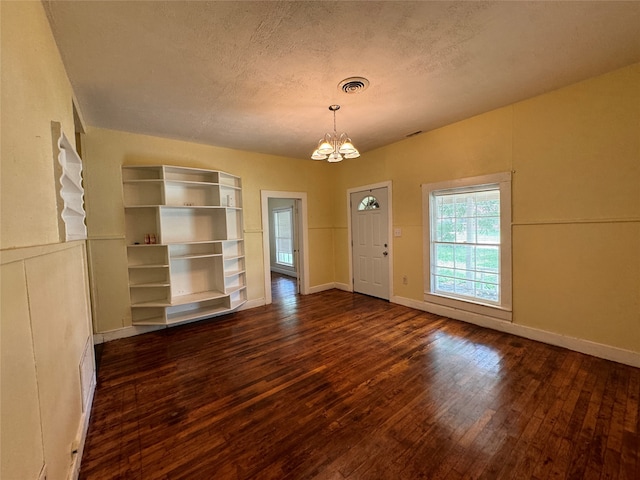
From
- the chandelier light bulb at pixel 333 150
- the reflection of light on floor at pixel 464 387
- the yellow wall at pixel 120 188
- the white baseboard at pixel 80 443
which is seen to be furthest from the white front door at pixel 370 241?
the white baseboard at pixel 80 443

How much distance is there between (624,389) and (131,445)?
12.4 ft

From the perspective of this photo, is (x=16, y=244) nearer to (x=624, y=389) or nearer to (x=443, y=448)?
(x=443, y=448)

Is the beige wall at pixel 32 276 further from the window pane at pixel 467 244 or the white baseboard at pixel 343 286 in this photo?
the white baseboard at pixel 343 286

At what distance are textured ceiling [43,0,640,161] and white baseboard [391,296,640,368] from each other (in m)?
2.66

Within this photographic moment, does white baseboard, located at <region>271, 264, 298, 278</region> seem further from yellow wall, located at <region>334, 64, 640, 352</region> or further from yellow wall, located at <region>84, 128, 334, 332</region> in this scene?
yellow wall, located at <region>334, 64, 640, 352</region>

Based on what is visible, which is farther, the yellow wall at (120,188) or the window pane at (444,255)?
the window pane at (444,255)

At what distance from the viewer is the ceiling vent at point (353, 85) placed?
2.38m

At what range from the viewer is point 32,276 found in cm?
111

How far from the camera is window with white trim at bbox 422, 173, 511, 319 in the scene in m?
3.29

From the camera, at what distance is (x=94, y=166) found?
3355 mm

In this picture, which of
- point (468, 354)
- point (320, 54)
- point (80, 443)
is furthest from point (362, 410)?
point (320, 54)

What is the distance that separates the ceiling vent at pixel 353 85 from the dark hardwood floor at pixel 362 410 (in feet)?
8.96

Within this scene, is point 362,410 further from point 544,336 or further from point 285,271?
point 285,271

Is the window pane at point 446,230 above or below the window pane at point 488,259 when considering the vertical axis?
above
